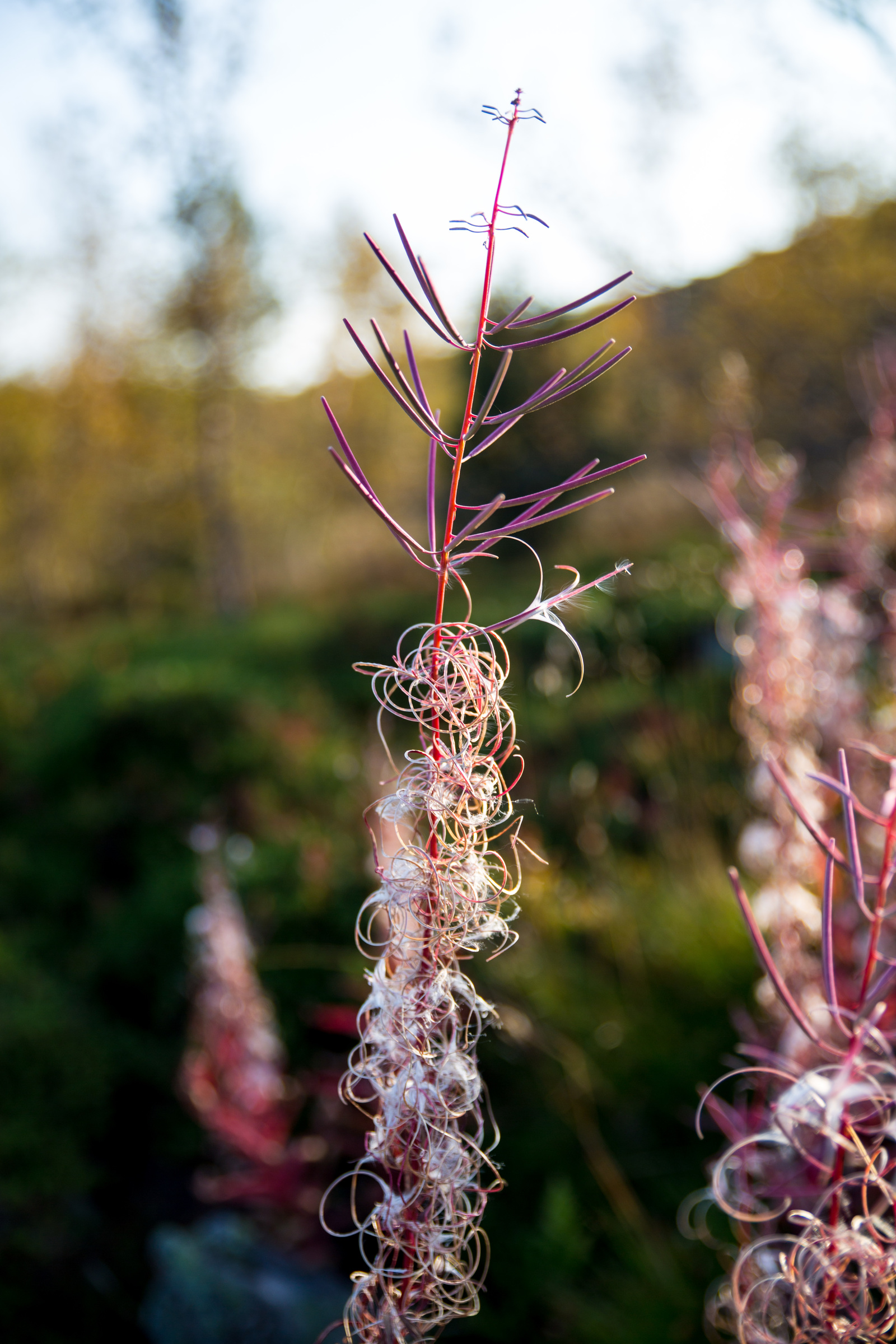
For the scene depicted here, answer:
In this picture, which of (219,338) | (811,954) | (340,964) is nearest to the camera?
(811,954)

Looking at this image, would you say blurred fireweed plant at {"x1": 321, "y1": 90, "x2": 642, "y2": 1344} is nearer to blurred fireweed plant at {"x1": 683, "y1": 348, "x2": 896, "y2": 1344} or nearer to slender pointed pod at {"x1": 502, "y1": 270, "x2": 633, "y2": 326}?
slender pointed pod at {"x1": 502, "y1": 270, "x2": 633, "y2": 326}

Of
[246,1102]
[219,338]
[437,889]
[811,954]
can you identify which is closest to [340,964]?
[246,1102]

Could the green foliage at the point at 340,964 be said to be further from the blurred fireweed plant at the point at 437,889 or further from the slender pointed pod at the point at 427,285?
the slender pointed pod at the point at 427,285

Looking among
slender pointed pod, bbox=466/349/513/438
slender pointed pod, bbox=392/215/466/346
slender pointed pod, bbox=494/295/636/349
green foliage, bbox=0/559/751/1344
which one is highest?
slender pointed pod, bbox=392/215/466/346

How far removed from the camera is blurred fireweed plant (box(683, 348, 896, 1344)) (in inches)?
26.1

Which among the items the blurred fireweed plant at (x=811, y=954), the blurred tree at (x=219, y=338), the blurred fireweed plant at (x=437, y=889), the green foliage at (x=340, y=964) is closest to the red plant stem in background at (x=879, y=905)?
the blurred fireweed plant at (x=811, y=954)

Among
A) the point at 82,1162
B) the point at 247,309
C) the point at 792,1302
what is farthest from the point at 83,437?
Answer: the point at 792,1302

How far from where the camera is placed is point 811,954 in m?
1.54

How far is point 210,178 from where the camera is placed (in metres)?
9.49

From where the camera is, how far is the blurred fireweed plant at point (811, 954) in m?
0.66

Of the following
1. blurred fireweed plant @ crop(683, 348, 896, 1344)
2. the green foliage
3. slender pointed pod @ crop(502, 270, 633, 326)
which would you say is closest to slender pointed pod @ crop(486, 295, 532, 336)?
slender pointed pod @ crop(502, 270, 633, 326)

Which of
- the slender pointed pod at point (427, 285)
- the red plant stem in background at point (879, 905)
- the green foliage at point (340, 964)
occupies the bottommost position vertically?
the green foliage at point (340, 964)

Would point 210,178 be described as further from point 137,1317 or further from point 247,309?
point 137,1317

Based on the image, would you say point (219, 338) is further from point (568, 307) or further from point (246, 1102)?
point (568, 307)
